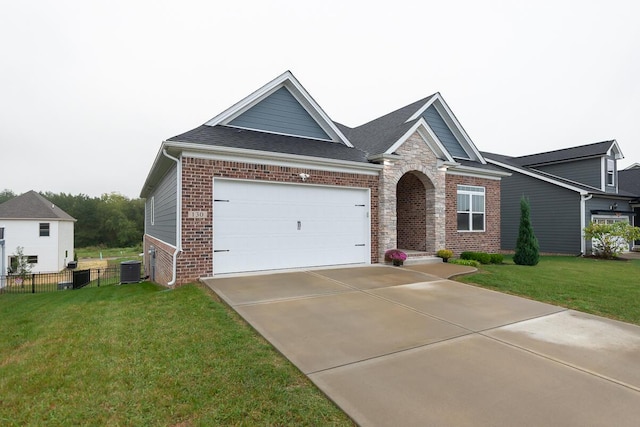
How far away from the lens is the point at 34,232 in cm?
Result: 2998

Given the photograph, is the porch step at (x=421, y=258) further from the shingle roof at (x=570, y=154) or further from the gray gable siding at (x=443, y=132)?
the shingle roof at (x=570, y=154)

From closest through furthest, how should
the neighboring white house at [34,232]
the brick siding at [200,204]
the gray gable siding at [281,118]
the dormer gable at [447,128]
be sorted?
the brick siding at [200,204]
the gray gable siding at [281,118]
the dormer gable at [447,128]
the neighboring white house at [34,232]

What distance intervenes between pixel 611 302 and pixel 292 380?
677cm

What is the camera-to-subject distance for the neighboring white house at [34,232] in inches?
1139

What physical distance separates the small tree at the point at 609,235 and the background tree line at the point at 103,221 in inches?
2599

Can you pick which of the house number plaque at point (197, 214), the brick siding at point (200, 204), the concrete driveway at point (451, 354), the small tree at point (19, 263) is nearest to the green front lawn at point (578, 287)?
the concrete driveway at point (451, 354)

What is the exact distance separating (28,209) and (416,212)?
1516 inches

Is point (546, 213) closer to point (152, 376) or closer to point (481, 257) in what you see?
point (481, 257)

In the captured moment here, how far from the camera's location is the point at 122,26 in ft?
36.4

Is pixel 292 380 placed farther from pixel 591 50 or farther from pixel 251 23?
pixel 591 50

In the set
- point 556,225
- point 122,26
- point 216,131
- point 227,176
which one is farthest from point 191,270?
point 556,225

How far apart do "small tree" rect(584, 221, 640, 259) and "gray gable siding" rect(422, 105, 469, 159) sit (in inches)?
298

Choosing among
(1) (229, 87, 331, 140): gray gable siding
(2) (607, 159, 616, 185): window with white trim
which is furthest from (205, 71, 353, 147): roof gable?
(2) (607, 159, 616, 185): window with white trim

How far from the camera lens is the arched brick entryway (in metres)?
11.6
